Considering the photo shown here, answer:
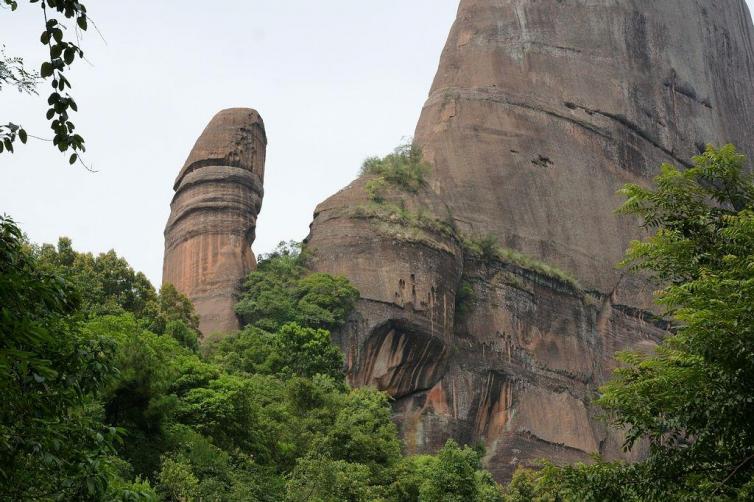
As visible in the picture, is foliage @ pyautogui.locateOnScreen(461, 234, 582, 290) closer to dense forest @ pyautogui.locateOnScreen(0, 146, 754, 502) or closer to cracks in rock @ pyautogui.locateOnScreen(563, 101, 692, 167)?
cracks in rock @ pyautogui.locateOnScreen(563, 101, 692, 167)

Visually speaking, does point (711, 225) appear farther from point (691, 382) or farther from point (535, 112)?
point (535, 112)

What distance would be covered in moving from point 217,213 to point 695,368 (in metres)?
33.5

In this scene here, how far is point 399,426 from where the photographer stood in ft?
138

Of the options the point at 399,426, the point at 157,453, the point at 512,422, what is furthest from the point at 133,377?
the point at 512,422

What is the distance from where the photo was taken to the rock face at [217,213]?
43.9 metres

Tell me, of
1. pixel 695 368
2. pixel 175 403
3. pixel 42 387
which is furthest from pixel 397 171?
pixel 42 387

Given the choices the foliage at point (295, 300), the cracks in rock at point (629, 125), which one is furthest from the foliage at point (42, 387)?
the cracks in rock at point (629, 125)

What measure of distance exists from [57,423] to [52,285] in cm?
90

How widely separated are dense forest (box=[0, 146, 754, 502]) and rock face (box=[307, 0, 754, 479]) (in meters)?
7.73

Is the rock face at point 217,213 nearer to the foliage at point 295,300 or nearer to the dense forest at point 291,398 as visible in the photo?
the foliage at point 295,300

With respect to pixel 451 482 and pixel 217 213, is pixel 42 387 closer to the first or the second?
pixel 451 482

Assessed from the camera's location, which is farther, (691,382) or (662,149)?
(662,149)

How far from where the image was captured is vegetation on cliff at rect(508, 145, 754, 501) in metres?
12.0

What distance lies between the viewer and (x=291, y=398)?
1164 inches
